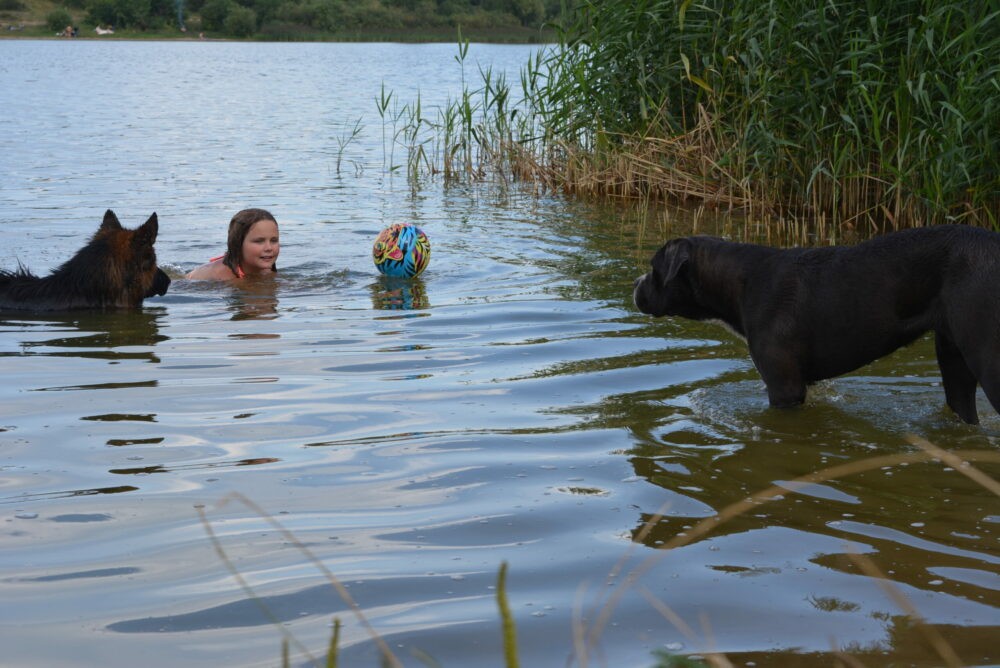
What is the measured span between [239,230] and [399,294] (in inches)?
64.4

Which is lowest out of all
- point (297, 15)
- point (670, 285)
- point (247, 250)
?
point (247, 250)

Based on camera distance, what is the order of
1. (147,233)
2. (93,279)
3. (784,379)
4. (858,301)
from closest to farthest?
1. (858,301)
2. (784,379)
3. (147,233)
4. (93,279)

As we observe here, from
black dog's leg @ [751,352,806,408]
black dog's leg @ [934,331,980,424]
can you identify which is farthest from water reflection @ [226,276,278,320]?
black dog's leg @ [934,331,980,424]

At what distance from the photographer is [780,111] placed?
468 inches

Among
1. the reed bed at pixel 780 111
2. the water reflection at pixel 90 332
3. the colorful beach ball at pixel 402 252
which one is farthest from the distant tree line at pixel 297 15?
the water reflection at pixel 90 332

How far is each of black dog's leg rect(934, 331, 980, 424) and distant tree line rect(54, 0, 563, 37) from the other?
234 ft

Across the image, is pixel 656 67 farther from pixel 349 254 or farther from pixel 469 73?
pixel 469 73

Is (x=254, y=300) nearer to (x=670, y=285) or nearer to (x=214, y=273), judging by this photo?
(x=214, y=273)

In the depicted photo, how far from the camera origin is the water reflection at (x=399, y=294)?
9219 millimetres

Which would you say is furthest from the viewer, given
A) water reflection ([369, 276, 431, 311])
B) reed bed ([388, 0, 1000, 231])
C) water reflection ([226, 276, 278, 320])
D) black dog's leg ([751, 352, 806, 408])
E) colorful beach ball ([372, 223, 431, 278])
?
colorful beach ball ([372, 223, 431, 278])

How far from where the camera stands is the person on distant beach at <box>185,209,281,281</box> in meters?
10.0

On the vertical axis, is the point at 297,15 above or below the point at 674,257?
above

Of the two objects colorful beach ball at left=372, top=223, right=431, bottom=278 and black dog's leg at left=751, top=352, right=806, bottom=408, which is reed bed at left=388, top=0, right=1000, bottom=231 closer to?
colorful beach ball at left=372, top=223, right=431, bottom=278

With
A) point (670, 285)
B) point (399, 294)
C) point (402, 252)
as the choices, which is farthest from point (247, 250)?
point (670, 285)
